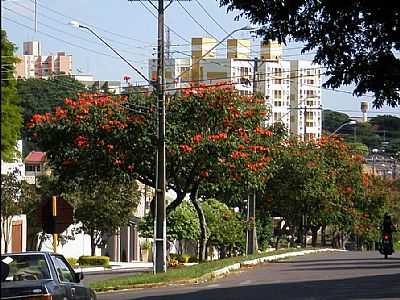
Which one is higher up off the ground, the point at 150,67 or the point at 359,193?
the point at 150,67

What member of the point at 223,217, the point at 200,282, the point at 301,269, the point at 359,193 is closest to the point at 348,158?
the point at 359,193

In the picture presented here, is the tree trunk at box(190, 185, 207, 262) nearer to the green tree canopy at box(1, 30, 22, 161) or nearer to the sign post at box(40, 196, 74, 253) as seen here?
the sign post at box(40, 196, 74, 253)

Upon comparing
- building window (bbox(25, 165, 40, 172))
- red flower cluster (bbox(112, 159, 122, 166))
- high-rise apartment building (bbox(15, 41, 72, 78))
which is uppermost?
high-rise apartment building (bbox(15, 41, 72, 78))

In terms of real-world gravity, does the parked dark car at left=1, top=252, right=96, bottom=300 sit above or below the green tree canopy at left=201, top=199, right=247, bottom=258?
above

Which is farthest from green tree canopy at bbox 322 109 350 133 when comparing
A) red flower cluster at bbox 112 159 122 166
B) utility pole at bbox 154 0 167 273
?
utility pole at bbox 154 0 167 273

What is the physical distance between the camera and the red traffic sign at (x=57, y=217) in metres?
23.1

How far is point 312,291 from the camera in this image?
2339 centimetres

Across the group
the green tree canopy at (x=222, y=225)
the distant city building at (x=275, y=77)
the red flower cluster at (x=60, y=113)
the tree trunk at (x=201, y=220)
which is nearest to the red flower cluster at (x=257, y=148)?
the tree trunk at (x=201, y=220)

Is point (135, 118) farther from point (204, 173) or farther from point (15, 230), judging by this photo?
point (15, 230)

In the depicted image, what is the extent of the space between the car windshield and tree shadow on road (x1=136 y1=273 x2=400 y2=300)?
7363 millimetres

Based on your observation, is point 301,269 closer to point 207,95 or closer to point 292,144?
point 207,95

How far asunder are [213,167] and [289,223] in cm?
3222

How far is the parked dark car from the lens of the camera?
47.1ft

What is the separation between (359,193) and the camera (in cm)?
6788
